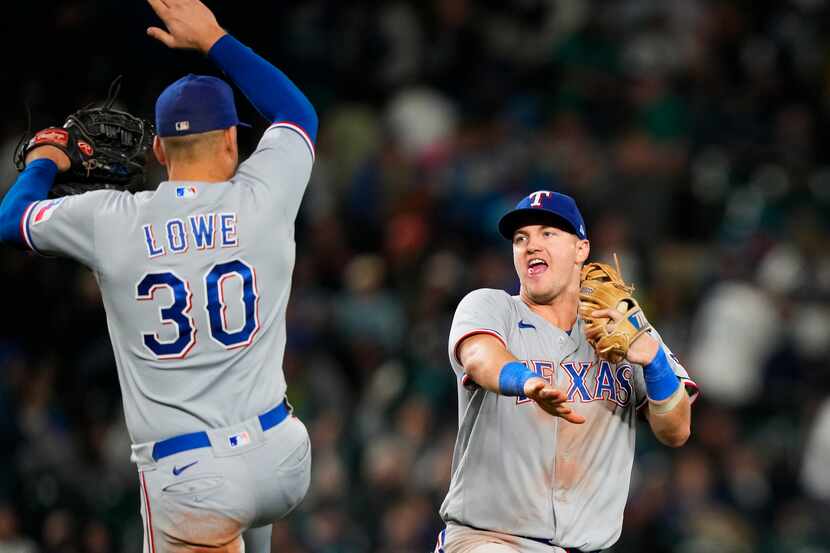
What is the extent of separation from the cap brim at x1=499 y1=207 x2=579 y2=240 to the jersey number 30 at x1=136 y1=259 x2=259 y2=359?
1244 millimetres

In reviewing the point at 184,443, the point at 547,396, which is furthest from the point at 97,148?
the point at 547,396

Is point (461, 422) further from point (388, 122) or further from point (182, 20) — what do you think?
point (388, 122)

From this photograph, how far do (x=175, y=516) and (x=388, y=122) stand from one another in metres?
8.19

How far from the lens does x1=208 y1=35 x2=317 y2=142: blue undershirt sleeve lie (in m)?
4.30

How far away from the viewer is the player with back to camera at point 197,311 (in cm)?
405

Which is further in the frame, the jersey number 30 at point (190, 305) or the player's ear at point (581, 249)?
the player's ear at point (581, 249)

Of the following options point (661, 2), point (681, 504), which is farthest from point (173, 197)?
point (661, 2)

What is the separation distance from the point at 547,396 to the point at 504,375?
0.93 ft

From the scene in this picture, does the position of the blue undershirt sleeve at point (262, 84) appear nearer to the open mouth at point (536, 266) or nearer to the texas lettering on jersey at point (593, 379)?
the open mouth at point (536, 266)

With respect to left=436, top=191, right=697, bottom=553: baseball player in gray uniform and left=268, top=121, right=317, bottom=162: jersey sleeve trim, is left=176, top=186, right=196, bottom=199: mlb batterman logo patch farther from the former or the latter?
left=436, top=191, right=697, bottom=553: baseball player in gray uniform

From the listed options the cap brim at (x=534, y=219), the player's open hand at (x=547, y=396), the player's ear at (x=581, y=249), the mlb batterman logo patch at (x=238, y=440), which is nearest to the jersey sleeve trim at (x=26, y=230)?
the mlb batterman logo patch at (x=238, y=440)

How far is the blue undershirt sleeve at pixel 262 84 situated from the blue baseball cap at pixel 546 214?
939 millimetres

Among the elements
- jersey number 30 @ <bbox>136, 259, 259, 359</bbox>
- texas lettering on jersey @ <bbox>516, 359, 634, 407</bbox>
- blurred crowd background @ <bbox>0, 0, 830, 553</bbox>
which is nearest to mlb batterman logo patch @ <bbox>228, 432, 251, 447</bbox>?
jersey number 30 @ <bbox>136, 259, 259, 359</bbox>

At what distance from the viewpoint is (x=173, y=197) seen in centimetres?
412
